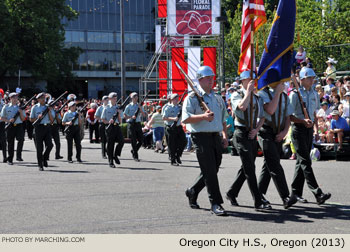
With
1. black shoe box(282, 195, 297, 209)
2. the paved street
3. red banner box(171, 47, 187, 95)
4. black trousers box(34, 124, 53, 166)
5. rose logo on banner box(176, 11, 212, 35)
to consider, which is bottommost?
the paved street

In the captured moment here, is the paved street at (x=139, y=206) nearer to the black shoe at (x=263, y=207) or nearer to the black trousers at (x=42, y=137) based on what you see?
the black shoe at (x=263, y=207)

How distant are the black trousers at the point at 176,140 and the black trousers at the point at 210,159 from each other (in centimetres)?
859

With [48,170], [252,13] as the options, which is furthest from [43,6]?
[252,13]

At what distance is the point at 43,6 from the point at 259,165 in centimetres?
3727

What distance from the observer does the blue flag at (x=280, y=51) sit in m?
9.07

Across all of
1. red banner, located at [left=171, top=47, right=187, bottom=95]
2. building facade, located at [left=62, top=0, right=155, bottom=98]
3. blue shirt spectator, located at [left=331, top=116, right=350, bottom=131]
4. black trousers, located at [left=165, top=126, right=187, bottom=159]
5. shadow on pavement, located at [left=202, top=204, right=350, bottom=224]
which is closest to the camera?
shadow on pavement, located at [left=202, top=204, right=350, bottom=224]

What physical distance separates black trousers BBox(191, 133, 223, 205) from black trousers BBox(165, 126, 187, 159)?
338 inches

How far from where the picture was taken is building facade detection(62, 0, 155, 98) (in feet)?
235

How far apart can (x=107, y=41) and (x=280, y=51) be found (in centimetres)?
6549

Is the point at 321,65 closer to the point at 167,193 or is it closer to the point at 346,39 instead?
the point at 346,39

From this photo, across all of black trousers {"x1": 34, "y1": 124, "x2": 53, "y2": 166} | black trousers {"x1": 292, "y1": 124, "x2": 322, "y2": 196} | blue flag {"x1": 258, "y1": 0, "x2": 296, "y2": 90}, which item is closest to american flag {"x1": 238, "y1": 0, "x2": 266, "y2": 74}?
blue flag {"x1": 258, "y1": 0, "x2": 296, "y2": 90}

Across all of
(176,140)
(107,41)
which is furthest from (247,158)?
(107,41)

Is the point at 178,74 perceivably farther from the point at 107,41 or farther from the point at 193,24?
the point at 107,41

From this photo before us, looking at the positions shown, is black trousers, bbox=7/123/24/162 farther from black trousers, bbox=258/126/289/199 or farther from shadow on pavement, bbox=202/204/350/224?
black trousers, bbox=258/126/289/199
